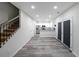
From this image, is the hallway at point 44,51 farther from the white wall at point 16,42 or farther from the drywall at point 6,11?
the drywall at point 6,11

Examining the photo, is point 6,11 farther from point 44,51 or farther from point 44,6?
point 44,51

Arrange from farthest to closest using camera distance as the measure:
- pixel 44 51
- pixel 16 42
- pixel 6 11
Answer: pixel 6 11 → pixel 44 51 → pixel 16 42

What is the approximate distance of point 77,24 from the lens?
4.66 metres

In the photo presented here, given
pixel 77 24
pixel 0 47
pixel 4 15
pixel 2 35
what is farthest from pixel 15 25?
pixel 77 24

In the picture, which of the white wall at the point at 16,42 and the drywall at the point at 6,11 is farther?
the drywall at the point at 6,11

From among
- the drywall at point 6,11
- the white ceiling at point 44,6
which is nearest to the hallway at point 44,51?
the drywall at point 6,11

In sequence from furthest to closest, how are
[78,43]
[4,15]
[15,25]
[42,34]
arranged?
1. [42,34]
2. [15,25]
3. [4,15]
4. [78,43]

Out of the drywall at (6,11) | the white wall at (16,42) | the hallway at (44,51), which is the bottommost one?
the hallway at (44,51)

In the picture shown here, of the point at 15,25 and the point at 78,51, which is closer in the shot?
the point at 78,51

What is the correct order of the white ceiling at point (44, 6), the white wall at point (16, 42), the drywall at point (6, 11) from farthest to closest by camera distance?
the drywall at point (6, 11), the white ceiling at point (44, 6), the white wall at point (16, 42)

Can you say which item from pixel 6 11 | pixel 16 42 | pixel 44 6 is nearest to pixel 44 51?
pixel 16 42

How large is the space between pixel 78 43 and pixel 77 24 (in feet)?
2.93

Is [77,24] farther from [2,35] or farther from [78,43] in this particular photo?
[2,35]

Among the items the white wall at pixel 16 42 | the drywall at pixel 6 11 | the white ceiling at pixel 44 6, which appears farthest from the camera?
the drywall at pixel 6 11
